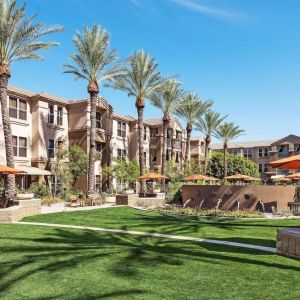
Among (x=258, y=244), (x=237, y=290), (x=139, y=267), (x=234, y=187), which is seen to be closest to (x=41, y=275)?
(x=139, y=267)

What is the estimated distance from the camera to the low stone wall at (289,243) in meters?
11.0

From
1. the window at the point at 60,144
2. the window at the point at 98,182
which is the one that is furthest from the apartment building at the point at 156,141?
→ the window at the point at 60,144

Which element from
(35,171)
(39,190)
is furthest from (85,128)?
(39,190)

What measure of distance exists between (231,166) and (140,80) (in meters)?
34.2

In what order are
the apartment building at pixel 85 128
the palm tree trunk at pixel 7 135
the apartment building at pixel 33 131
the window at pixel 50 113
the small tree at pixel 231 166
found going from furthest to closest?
the small tree at pixel 231 166, the apartment building at pixel 85 128, the window at pixel 50 113, the apartment building at pixel 33 131, the palm tree trunk at pixel 7 135

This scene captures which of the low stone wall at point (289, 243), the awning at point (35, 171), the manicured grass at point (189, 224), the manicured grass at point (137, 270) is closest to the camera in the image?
the manicured grass at point (137, 270)

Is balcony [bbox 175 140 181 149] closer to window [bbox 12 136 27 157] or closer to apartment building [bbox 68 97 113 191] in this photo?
apartment building [bbox 68 97 113 191]

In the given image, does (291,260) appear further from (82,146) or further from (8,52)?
(82,146)

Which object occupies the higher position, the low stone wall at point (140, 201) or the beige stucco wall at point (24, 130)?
the beige stucco wall at point (24, 130)

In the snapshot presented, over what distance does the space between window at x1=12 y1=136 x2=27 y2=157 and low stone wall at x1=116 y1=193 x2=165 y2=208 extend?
40.8 ft

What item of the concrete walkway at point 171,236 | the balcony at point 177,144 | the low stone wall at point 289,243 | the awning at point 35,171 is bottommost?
the concrete walkway at point 171,236

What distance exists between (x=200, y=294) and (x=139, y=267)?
248 centimetres

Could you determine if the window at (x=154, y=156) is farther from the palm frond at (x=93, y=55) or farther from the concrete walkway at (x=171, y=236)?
the concrete walkway at (x=171, y=236)

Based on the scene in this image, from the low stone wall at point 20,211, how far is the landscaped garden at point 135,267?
11.2ft
